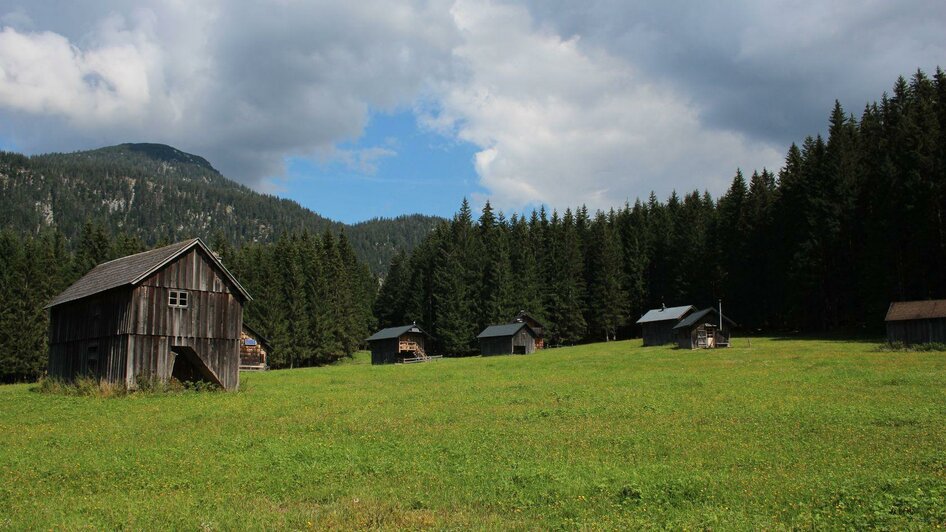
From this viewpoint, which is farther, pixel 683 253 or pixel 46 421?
pixel 683 253

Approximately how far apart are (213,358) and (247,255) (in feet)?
235

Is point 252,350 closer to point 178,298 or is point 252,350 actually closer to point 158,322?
point 178,298

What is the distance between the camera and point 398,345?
8994 centimetres

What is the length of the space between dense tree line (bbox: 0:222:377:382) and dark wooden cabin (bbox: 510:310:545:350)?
25.1 metres

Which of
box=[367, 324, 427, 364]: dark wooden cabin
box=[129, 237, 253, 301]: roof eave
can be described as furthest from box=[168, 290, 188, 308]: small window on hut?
box=[367, 324, 427, 364]: dark wooden cabin

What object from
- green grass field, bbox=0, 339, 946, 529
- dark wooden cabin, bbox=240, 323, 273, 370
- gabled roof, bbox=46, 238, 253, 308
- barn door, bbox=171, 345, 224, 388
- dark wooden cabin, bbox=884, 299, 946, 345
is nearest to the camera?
green grass field, bbox=0, 339, 946, 529

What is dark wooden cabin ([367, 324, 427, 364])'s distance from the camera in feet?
295

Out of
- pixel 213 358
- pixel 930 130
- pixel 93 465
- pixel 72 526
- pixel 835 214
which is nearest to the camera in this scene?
pixel 72 526

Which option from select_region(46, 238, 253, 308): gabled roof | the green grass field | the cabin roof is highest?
select_region(46, 238, 253, 308): gabled roof

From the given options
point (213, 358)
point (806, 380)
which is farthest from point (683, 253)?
point (213, 358)

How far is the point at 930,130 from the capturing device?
67.4 m

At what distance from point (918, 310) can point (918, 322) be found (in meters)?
1.20

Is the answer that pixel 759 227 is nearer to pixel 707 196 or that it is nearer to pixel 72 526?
pixel 707 196

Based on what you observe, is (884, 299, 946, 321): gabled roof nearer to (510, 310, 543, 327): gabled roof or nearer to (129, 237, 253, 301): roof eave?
(510, 310, 543, 327): gabled roof
